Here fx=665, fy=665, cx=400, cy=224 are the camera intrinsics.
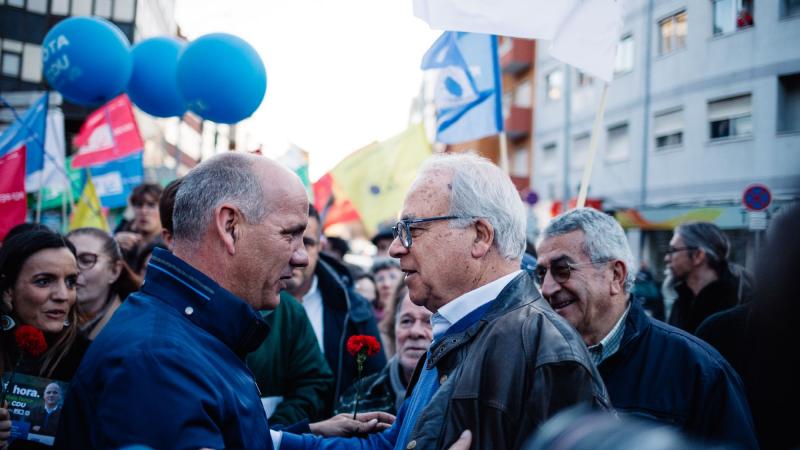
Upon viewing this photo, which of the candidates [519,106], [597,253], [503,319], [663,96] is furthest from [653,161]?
[503,319]

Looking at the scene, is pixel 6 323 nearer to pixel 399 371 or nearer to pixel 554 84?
pixel 399 371

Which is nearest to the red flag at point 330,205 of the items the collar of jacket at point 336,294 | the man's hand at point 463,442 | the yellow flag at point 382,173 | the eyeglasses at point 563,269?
the yellow flag at point 382,173

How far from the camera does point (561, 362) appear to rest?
75.6 inches

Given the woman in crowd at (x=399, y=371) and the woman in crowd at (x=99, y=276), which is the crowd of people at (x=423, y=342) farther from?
the woman in crowd at (x=99, y=276)

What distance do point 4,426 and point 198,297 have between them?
1.36m

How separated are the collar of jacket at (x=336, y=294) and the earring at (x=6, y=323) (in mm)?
2025

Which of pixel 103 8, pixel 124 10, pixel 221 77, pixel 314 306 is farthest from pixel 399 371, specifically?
pixel 103 8

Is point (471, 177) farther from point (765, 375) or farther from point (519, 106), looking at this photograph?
point (519, 106)

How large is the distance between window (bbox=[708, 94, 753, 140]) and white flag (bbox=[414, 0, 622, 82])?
45.0 ft

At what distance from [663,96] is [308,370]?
17387 millimetres

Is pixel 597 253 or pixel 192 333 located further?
pixel 597 253

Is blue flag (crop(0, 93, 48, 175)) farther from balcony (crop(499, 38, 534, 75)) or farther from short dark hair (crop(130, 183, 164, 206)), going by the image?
balcony (crop(499, 38, 534, 75))

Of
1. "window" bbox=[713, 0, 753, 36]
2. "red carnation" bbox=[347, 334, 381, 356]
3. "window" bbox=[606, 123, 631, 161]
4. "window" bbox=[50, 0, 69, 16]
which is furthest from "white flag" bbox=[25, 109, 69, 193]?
"window" bbox=[606, 123, 631, 161]

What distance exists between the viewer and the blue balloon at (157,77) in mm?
7270
